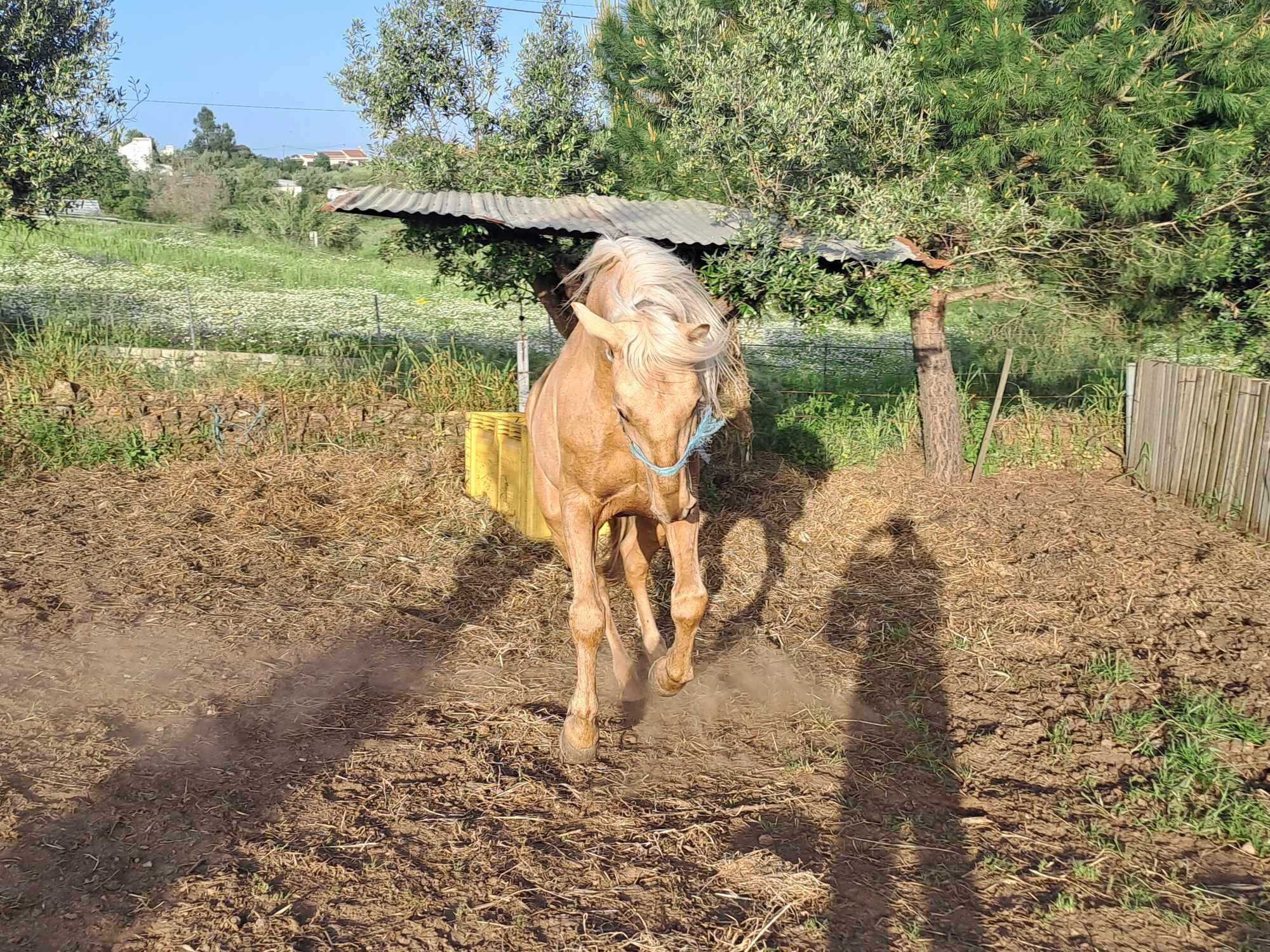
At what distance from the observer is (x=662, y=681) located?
4207mm

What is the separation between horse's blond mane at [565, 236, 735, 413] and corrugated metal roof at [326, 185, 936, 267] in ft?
7.90

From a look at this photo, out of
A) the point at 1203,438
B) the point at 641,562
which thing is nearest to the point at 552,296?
the point at 641,562

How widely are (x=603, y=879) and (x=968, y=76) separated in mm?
5949

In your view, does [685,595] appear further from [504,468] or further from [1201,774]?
[504,468]

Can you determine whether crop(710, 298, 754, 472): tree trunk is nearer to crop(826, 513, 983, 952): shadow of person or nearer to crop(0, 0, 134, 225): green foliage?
crop(826, 513, 983, 952): shadow of person

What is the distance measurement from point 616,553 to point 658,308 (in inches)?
78.9

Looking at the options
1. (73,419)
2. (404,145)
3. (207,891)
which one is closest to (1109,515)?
(207,891)

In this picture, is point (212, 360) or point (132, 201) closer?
point (212, 360)

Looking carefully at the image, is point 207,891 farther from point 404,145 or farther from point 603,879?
point 404,145

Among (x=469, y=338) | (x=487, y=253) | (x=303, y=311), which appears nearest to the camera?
(x=487, y=253)

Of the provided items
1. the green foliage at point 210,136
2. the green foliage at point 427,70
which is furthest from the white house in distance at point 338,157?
the green foliage at point 427,70

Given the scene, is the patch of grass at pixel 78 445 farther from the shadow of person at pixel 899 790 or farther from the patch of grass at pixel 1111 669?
the patch of grass at pixel 1111 669

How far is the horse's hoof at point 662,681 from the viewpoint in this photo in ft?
13.7

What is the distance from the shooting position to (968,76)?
663cm
